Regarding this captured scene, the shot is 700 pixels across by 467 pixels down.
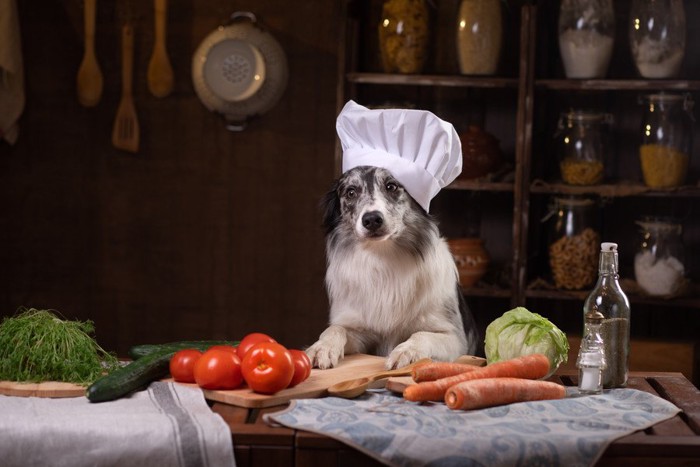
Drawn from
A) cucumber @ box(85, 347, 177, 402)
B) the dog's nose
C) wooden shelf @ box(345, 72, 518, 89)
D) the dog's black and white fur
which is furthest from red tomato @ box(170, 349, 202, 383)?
wooden shelf @ box(345, 72, 518, 89)

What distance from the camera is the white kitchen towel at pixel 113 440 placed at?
1857mm

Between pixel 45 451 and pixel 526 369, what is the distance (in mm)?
1022

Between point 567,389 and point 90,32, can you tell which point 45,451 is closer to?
→ point 567,389

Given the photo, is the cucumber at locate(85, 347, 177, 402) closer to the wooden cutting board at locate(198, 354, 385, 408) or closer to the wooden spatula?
the wooden cutting board at locate(198, 354, 385, 408)

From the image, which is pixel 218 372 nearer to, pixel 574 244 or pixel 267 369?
pixel 267 369

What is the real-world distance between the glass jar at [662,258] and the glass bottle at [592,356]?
1905mm

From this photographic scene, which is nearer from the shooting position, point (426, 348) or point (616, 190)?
point (426, 348)

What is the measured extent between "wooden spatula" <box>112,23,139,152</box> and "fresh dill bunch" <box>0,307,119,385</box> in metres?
2.57

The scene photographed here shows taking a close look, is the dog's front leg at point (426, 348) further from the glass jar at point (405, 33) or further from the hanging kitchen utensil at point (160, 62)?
the hanging kitchen utensil at point (160, 62)

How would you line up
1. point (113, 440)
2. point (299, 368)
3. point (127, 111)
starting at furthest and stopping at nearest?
point (127, 111) → point (299, 368) → point (113, 440)

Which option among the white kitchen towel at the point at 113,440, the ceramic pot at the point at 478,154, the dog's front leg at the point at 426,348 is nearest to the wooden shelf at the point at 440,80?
the ceramic pot at the point at 478,154

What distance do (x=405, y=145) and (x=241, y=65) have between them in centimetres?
197

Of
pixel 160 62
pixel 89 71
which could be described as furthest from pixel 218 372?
pixel 89 71

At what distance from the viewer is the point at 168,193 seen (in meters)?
4.77
